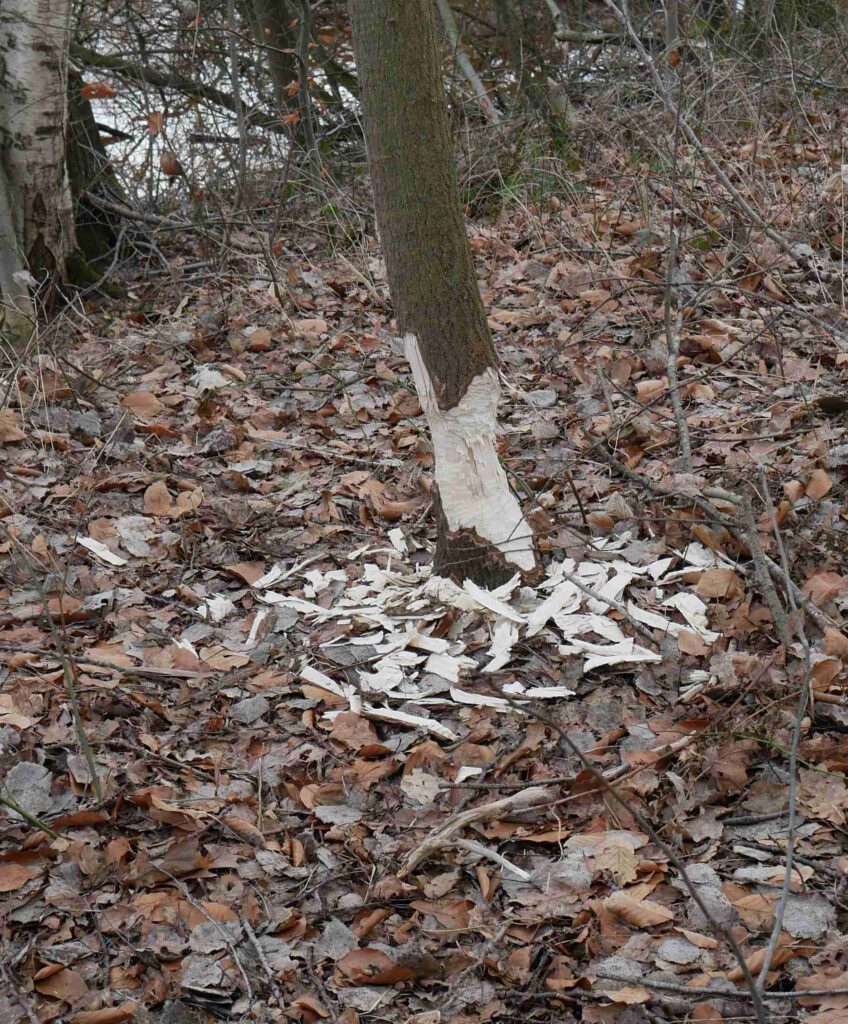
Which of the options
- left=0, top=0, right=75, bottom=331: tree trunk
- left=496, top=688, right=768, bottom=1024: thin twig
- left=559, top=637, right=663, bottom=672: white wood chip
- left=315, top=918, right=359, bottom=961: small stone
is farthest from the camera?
left=0, top=0, right=75, bottom=331: tree trunk

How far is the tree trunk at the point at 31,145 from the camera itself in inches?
213

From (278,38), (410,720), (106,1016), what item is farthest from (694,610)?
(278,38)

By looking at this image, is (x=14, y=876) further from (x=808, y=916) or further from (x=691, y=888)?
(x=808, y=916)

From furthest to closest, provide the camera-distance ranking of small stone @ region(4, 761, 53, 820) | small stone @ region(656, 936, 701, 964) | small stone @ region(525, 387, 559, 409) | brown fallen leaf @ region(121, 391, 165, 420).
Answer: brown fallen leaf @ region(121, 391, 165, 420), small stone @ region(525, 387, 559, 409), small stone @ region(4, 761, 53, 820), small stone @ region(656, 936, 701, 964)

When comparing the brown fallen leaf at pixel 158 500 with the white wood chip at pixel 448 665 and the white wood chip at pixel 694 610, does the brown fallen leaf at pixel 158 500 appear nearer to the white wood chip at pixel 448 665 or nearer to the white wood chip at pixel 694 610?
the white wood chip at pixel 448 665

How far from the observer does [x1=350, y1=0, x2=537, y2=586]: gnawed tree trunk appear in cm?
288

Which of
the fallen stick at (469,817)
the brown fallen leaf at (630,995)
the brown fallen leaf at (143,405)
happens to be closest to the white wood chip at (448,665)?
the fallen stick at (469,817)

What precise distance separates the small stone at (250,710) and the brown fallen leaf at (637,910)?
119 cm

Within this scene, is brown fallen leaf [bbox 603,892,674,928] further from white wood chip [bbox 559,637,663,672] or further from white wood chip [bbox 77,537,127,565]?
white wood chip [bbox 77,537,127,565]

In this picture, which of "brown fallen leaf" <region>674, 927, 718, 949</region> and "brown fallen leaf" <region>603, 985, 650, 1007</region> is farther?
"brown fallen leaf" <region>674, 927, 718, 949</region>

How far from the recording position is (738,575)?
120 inches

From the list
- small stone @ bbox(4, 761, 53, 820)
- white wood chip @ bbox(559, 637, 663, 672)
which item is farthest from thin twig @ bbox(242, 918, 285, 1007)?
white wood chip @ bbox(559, 637, 663, 672)

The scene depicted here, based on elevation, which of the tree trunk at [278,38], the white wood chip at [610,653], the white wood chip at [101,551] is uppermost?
the tree trunk at [278,38]

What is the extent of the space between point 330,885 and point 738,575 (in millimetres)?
1559
